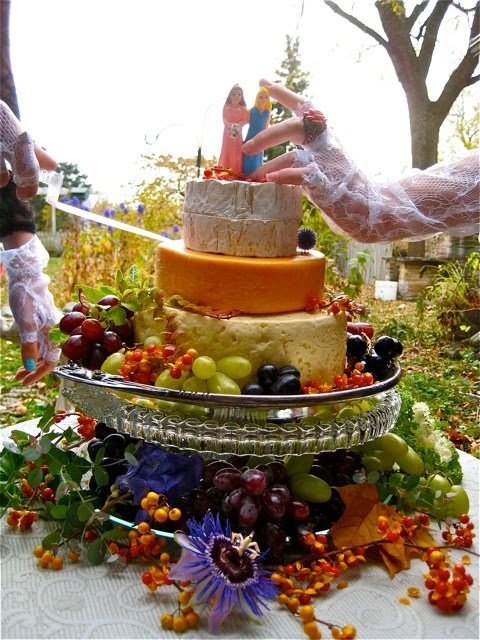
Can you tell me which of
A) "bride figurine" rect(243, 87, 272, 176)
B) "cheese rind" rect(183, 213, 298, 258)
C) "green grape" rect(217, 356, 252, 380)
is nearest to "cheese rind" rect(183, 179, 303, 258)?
"cheese rind" rect(183, 213, 298, 258)

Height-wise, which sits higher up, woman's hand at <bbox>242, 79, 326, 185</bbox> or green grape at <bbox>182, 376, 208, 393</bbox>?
woman's hand at <bbox>242, 79, 326, 185</bbox>

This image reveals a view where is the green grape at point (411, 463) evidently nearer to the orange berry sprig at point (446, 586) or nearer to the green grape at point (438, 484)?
the green grape at point (438, 484)

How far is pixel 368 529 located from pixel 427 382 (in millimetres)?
2170

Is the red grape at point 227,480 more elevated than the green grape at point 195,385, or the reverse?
the green grape at point 195,385

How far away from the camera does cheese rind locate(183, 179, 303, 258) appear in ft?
3.90

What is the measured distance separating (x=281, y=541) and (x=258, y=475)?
0.11 metres

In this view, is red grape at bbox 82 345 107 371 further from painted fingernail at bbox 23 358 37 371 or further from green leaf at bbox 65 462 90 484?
painted fingernail at bbox 23 358 37 371

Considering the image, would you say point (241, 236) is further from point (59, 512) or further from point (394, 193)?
point (59, 512)

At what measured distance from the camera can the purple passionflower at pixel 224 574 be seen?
0.84 m

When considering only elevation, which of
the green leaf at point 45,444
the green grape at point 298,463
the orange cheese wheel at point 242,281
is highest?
the orange cheese wheel at point 242,281

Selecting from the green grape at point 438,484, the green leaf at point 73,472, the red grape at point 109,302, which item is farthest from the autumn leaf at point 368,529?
the red grape at point 109,302

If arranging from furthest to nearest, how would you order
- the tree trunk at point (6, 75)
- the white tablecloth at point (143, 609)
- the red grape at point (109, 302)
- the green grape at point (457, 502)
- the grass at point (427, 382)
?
the grass at point (427, 382) < the tree trunk at point (6, 75) < the red grape at point (109, 302) < the green grape at point (457, 502) < the white tablecloth at point (143, 609)

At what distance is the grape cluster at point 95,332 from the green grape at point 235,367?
235 millimetres

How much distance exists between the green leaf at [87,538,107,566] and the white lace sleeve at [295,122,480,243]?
74 cm
